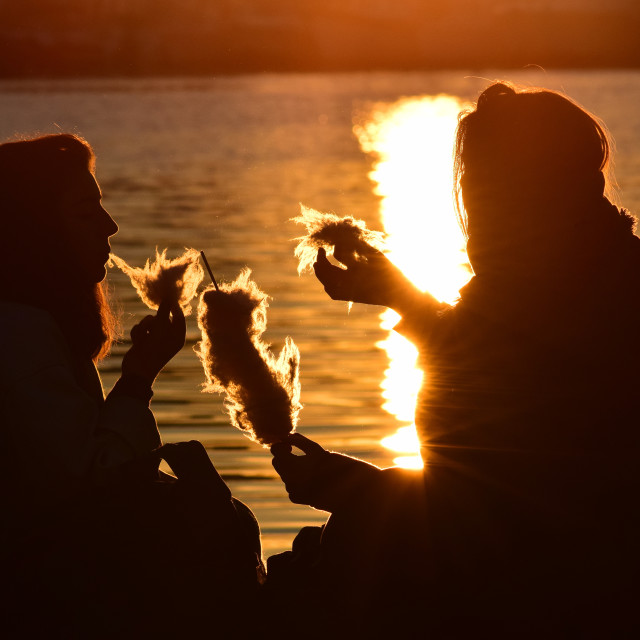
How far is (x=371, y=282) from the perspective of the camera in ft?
11.1

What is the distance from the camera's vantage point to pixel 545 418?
318cm

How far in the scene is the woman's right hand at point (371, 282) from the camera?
3359 millimetres

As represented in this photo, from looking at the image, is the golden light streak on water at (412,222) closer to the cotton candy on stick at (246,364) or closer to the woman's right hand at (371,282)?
the woman's right hand at (371,282)

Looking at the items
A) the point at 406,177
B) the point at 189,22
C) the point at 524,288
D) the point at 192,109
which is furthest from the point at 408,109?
the point at 524,288

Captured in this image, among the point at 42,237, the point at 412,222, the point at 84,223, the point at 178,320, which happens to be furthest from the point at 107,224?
the point at 412,222

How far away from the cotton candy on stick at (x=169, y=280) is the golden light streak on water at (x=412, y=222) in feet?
1.91

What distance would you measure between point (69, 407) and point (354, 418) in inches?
189

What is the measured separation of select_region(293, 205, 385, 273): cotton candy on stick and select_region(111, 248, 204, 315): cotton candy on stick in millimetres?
317

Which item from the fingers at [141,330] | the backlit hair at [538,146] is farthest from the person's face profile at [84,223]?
the backlit hair at [538,146]

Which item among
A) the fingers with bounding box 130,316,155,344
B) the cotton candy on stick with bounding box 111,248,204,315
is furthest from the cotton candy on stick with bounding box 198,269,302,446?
the fingers with bounding box 130,316,155,344

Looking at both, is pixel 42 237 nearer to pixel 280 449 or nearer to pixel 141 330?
pixel 141 330

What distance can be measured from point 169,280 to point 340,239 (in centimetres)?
51

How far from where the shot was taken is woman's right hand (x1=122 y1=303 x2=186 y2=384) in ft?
10.8

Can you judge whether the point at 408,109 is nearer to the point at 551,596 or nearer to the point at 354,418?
the point at 354,418
